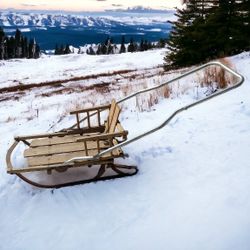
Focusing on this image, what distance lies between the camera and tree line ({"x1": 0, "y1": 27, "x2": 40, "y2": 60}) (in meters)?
86.7

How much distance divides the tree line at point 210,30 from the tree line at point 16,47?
199 feet

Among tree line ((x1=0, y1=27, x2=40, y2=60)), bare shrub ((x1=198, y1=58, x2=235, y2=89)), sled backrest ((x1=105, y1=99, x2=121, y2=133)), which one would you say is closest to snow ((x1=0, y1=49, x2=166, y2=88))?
tree line ((x1=0, y1=27, x2=40, y2=60))

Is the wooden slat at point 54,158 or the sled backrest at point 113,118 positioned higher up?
the sled backrest at point 113,118

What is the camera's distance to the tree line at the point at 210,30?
22266 mm

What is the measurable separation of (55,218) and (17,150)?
8.65ft

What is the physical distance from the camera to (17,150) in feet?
26.0

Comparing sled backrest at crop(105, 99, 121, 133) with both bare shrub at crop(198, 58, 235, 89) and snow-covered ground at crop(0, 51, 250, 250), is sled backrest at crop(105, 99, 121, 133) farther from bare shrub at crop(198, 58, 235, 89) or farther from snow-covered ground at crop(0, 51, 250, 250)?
bare shrub at crop(198, 58, 235, 89)

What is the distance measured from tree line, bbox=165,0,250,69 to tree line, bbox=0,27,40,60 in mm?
60552

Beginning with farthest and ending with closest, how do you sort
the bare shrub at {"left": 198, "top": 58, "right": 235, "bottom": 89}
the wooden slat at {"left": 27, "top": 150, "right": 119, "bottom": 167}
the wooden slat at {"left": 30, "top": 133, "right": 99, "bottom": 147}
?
the bare shrub at {"left": 198, "top": 58, "right": 235, "bottom": 89} < the wooden slat at {"left": 30, "top": 133, "right": 99, "bottom": 147} < the wooden slat at {"left": 27, "top": 150, "right": 119, "bottom": 167}

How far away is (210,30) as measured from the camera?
2327cm

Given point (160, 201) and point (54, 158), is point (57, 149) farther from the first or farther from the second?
point (160, 201)

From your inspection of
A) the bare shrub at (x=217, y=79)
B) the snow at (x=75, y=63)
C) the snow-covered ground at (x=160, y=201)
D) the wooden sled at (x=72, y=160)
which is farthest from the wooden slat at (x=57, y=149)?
the snow at (x=75, y=63)

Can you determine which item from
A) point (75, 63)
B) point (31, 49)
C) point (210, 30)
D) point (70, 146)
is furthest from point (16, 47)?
point (70, 146)

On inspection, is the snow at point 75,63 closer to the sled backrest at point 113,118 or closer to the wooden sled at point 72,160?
the sled backrest at point 113,118
